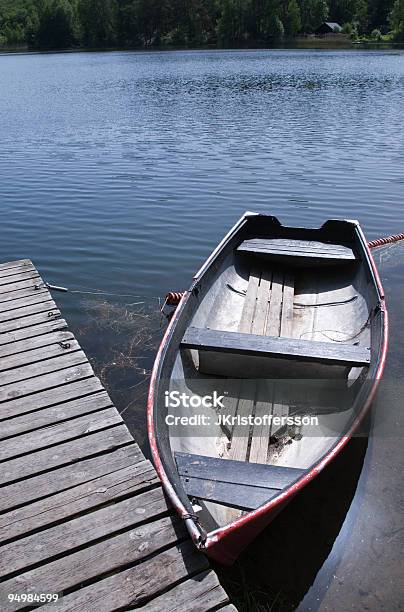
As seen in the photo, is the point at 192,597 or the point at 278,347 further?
the point at 278,347

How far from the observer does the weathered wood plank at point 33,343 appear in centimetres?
672

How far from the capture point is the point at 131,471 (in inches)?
192

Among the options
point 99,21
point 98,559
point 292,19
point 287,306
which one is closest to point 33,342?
point 98,559

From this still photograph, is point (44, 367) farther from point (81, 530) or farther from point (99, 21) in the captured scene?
point (99, 21)

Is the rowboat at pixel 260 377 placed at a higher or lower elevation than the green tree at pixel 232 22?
lower

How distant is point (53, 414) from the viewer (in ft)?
18.3

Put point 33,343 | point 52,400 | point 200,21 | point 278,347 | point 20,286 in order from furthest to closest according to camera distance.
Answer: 1. point 200,21
2. point 20,286
3. point 33,343
4. point 278,347
5. point 52,400

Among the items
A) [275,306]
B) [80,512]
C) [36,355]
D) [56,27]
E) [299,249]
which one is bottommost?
[80,512]

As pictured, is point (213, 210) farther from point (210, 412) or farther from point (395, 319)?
point (210, 412)

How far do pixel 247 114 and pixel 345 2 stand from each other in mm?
106047

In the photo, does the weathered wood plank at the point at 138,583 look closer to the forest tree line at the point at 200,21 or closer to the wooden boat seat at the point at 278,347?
the wooden boat seat at the point at 278,347

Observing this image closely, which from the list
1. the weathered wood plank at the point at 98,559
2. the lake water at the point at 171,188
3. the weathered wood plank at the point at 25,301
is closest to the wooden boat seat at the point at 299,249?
the lake water at the point at 171,188

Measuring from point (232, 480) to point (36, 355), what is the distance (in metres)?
3.40

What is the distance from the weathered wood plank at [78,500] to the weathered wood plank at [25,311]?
358cm
